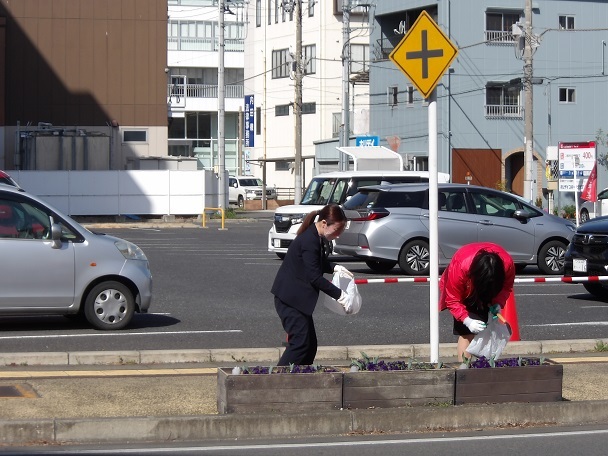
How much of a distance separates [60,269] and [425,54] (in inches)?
215

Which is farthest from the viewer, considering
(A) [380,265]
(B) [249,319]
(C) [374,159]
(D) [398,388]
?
(C) [374,159]

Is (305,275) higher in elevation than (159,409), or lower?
higher

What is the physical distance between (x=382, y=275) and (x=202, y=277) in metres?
3.53

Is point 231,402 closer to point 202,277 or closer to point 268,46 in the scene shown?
point 202,277

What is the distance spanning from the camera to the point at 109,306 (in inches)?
513

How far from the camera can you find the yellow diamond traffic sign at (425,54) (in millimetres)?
9547

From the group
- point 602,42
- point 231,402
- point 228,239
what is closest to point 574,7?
point 602,42

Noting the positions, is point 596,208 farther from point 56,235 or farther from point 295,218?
point 56,235

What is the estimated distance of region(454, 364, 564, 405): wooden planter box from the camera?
8.63 metres

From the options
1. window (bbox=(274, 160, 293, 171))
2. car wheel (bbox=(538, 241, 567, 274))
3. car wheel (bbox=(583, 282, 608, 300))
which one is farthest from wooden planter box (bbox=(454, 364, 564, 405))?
window (bbox=(274, 160, 293, 171))

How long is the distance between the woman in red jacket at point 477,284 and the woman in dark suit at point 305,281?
990 mm

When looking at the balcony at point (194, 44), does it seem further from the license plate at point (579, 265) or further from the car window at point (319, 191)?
the license plate at point (579, 265)

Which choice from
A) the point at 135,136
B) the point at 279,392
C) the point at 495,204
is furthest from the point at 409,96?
the point at 279,392

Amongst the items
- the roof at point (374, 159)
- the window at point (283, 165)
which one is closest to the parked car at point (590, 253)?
the roof at point (374, 159)
